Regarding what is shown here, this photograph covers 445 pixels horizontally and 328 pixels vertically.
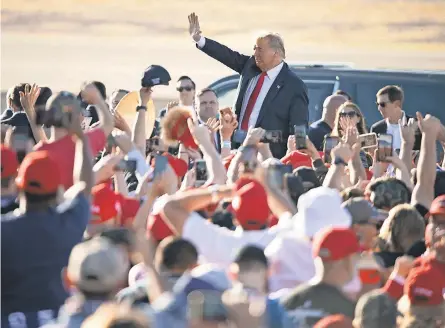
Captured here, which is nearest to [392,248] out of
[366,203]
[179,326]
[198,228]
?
[366,203]

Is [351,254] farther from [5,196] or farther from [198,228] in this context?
[5,196]

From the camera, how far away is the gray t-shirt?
255 inches

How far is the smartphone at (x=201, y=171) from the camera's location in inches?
363

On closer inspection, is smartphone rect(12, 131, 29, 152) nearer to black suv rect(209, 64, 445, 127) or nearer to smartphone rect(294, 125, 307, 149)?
smartphone rect(294, 125, 307, 149)

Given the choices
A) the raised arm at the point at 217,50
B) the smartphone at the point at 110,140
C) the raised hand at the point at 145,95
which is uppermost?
the raised arm at the point at 217,50

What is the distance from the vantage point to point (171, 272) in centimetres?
646

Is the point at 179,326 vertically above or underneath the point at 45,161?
underneath

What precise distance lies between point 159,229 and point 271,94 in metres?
4.90

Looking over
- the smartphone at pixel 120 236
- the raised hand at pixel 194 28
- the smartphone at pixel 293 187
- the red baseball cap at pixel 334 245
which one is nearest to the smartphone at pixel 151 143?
the raised hand at pixel 194 28

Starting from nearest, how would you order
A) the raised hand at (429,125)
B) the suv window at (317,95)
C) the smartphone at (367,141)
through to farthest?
the raised hand at (429,125), the smartphone at (367,141), the suv window at (317,95)

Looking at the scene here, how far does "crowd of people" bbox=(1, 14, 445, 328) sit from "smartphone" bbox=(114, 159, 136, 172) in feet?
0.05

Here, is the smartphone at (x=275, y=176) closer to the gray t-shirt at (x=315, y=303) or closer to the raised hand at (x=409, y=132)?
the gray t-shirt at (x=315, y=303)

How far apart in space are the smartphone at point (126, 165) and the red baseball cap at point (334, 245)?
2.19 m

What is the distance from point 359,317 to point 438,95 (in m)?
8.44
